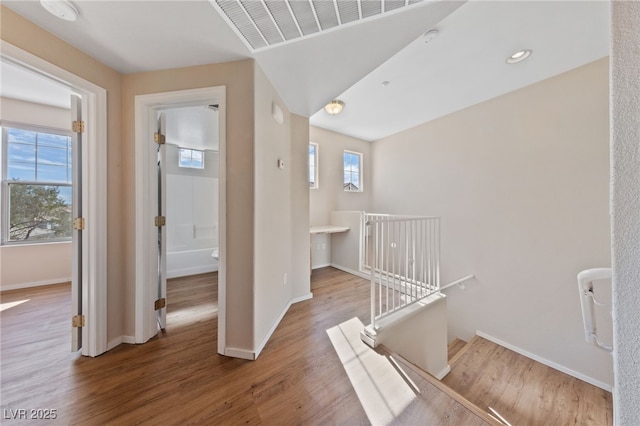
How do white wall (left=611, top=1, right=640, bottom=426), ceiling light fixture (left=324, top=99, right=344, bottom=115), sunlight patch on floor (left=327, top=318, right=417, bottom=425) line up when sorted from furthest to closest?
ceiling light fixture (left=324, top=99, right=344, bottom=115) < sunlight patch on floor (left=327, top=318, right=417, bottom=425) < white wall (left=611, top=1, right=640, bottom=426)

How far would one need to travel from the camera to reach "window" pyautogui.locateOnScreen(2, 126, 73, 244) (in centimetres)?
289

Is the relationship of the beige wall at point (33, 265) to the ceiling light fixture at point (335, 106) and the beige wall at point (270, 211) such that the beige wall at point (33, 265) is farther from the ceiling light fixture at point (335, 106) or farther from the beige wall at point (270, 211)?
the ceiling light fixture at point (335, 106)

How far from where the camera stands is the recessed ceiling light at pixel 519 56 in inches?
83.7

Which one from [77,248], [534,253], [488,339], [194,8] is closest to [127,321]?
[77,248]

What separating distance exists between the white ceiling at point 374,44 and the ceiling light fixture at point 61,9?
0.12ft

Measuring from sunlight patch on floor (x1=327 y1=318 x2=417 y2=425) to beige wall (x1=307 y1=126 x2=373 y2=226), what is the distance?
238 centimetres

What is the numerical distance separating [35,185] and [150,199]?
2.93 m

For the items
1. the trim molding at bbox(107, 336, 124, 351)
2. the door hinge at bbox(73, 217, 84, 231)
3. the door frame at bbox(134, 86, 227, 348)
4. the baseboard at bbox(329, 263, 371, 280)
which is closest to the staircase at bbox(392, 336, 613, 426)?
the baseboard at bbox(329, 263, 371, 280)

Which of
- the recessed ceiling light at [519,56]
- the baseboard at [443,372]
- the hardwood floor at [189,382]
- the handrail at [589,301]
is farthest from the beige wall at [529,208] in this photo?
the hardwood floor at [189,382]

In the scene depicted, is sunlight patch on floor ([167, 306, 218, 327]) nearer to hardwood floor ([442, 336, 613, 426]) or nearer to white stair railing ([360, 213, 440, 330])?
white stair railing ([360, 213, 440, 330])

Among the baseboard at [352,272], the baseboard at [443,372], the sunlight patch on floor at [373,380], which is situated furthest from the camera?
the baseboard at [352,272]

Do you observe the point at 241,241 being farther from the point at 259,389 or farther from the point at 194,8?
the point at 194,8

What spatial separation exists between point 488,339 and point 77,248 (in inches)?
187

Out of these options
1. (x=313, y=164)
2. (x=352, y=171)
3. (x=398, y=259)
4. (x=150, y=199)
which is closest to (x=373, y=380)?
(x=398, y=259)
